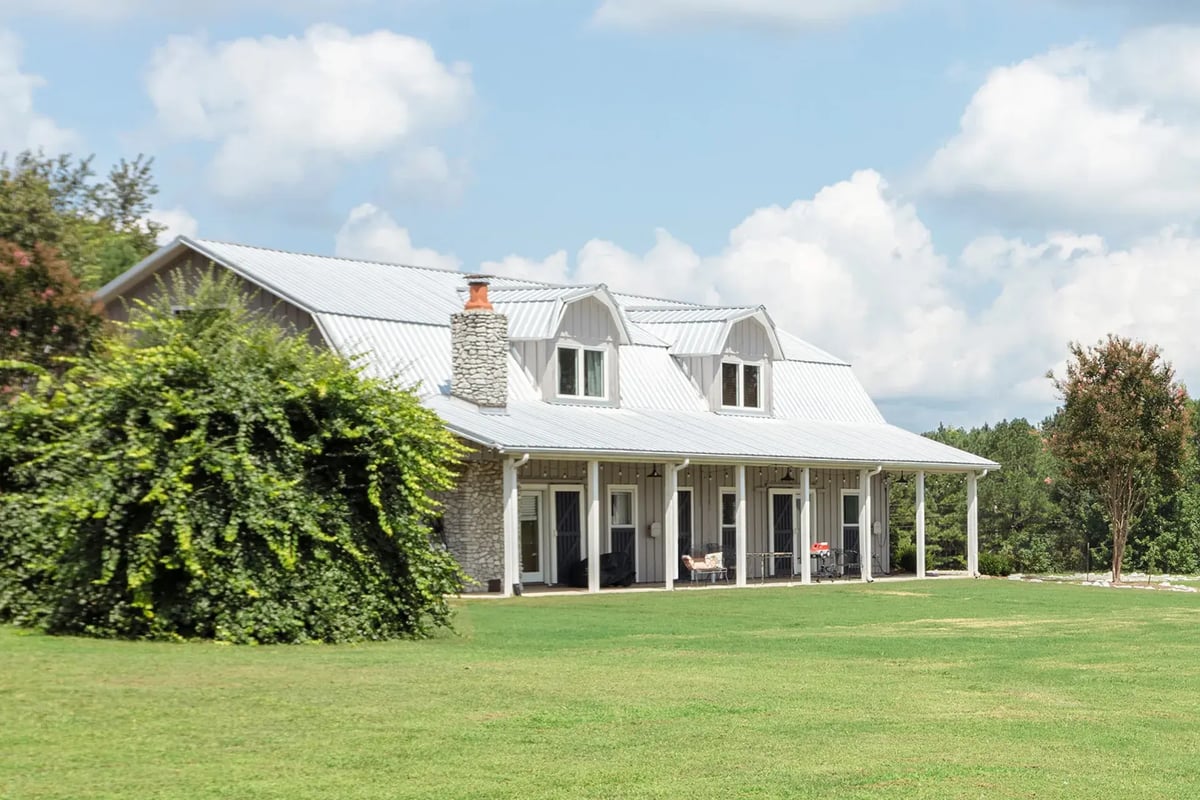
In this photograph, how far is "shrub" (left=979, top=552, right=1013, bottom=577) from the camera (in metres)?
41.4

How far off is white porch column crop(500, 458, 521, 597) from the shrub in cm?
1858

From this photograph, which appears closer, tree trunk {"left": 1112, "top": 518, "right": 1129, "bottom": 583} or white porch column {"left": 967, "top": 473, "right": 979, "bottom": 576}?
white porch column {"left": 967, "top": 473, "right": 979, "bottom": 576}

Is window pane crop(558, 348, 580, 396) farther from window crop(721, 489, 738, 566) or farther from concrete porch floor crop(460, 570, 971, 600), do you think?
window crop(721, 489, 738, 566)

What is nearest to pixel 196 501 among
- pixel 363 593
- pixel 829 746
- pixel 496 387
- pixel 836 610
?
pixel 363 593

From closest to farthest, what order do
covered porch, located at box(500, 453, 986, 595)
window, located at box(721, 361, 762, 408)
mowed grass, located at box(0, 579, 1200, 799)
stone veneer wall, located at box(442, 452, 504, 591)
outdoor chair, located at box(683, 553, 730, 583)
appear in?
mowed grass, located at box(0, 579, 1200, 799) < stone veneer wall, located at box(442, 452, 504, 591) < covered porch, located at box(500, 453, 986, 595) < outdoor chair, located at box(683, 553, 730, 583) < window, located at box(721, 361, 762, 408)

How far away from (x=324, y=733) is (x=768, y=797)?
2924mm

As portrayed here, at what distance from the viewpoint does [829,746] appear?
9953 millimetres

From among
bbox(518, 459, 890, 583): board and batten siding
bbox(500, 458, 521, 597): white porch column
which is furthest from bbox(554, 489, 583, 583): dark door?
bbox(500, 458, 521, 597): white porch column

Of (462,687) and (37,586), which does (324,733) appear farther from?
(37,586)

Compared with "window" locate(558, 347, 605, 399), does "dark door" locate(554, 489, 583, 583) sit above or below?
below

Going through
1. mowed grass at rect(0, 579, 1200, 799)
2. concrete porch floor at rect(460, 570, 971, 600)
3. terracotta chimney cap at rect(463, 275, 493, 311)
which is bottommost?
mowed grass at rect(0, 579, 1200, 799)

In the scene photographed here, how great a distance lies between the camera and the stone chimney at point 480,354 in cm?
2925

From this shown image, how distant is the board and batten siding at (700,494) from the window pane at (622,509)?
5.4 inches

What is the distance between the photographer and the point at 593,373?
108ft
